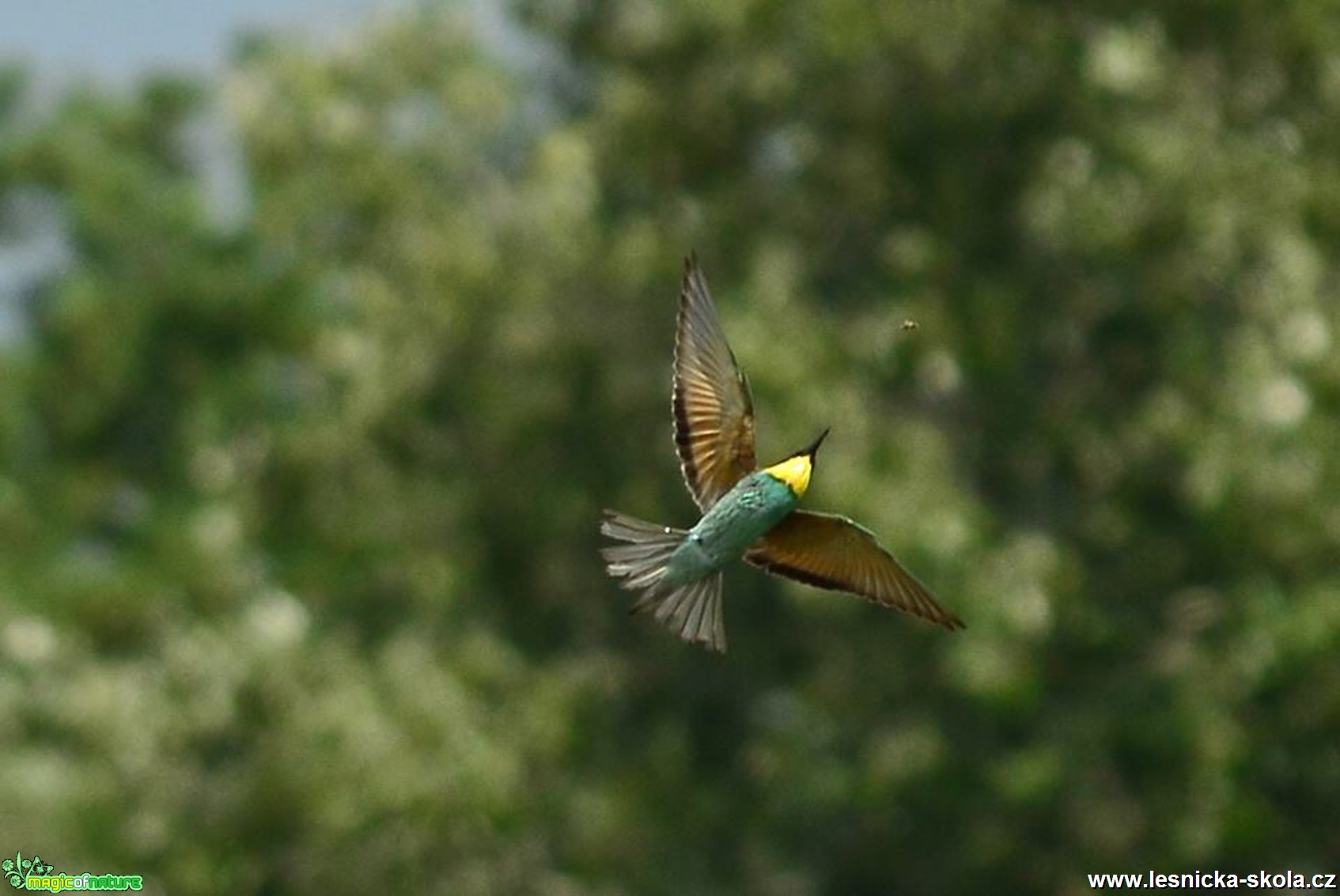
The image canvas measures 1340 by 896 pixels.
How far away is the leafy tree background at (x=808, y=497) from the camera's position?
15.8 m

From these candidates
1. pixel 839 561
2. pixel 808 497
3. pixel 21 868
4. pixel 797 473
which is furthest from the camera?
pixel 21 868

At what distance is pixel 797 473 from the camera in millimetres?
6168

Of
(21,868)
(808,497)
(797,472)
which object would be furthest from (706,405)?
(21,868)

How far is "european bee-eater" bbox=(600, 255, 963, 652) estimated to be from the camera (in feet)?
20.3

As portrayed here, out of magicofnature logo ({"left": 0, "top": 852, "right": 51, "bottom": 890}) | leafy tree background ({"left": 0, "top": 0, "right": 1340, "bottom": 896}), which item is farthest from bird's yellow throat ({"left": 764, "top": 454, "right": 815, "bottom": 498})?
magicofnature logo ({"left": 0, "top": 852, "right": 51, "bottom": 890})

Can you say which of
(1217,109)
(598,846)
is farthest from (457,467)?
(1217,109)

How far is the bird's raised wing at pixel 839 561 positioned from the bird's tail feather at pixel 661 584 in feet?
0.42

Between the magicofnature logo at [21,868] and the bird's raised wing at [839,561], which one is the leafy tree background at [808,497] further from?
the bird's raised wing at [839,561]

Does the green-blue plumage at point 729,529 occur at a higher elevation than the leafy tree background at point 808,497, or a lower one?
lower

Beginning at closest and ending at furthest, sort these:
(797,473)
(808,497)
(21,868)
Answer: (797,473) → (808,497) → (21,868)

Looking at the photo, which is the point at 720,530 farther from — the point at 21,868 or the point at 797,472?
the point at 21,868

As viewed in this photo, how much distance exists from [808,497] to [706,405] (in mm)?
8894

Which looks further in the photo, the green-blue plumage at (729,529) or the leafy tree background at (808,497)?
the leafy tree background at (808,497)

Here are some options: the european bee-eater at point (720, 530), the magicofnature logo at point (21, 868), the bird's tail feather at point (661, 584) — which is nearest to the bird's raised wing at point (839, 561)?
the european bee-eater at point (720, 530)
